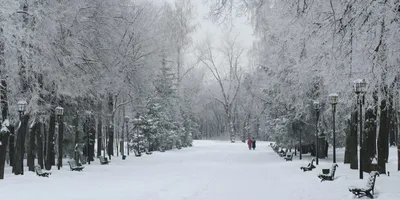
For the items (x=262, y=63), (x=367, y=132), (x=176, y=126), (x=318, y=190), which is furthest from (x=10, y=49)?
(x=176, y=126)

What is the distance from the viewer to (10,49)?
16.6 m

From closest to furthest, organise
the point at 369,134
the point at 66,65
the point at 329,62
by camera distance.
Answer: the point at 329,62 < the point at 369,134 < the point at 66,65

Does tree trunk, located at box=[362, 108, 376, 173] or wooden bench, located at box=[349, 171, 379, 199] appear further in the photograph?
tree trunk, located at box=[362, 108, 376, 173]

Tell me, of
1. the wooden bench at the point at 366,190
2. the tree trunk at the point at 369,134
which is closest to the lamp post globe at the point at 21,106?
the wooden bench at the point at 366,190

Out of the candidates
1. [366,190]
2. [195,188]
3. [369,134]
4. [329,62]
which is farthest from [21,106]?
[369,134]

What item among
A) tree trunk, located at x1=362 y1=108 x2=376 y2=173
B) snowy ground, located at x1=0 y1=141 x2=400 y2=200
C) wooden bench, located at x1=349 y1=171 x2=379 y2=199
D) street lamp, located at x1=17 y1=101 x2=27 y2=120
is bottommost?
snowy ground, located at x1=0 y1=141 x2=400 y2=200

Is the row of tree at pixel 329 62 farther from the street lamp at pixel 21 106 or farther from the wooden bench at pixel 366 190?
the street lamp at pixel 21 106

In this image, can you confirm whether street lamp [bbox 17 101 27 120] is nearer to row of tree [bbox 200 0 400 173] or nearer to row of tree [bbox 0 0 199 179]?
row of tree [bbox 0 0 199 179]

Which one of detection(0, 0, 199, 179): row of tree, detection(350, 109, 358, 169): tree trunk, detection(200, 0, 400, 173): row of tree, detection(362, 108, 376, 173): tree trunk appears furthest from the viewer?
detection(350, 109, 358, 169): tree trunk

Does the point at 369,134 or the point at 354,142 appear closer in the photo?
the point at 369,134

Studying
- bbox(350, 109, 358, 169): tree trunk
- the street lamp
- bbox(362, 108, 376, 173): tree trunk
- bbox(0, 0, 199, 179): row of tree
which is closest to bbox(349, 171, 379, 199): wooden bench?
bbox(362, 108, 376, 173): tree trunk

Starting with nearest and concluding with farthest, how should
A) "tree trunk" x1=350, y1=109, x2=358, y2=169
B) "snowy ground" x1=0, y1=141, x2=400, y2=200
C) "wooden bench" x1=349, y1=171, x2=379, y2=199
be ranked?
"wooden bench" x1=349, y1=171, x2=379, y2=199, "snowy ground" x1=0, y1=141, x2=400, y2=200, "tree trunk" x1=350, y1=109, x2=358, y2=169

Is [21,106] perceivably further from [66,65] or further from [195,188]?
[195,188]

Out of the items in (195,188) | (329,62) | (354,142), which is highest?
(329,62)
